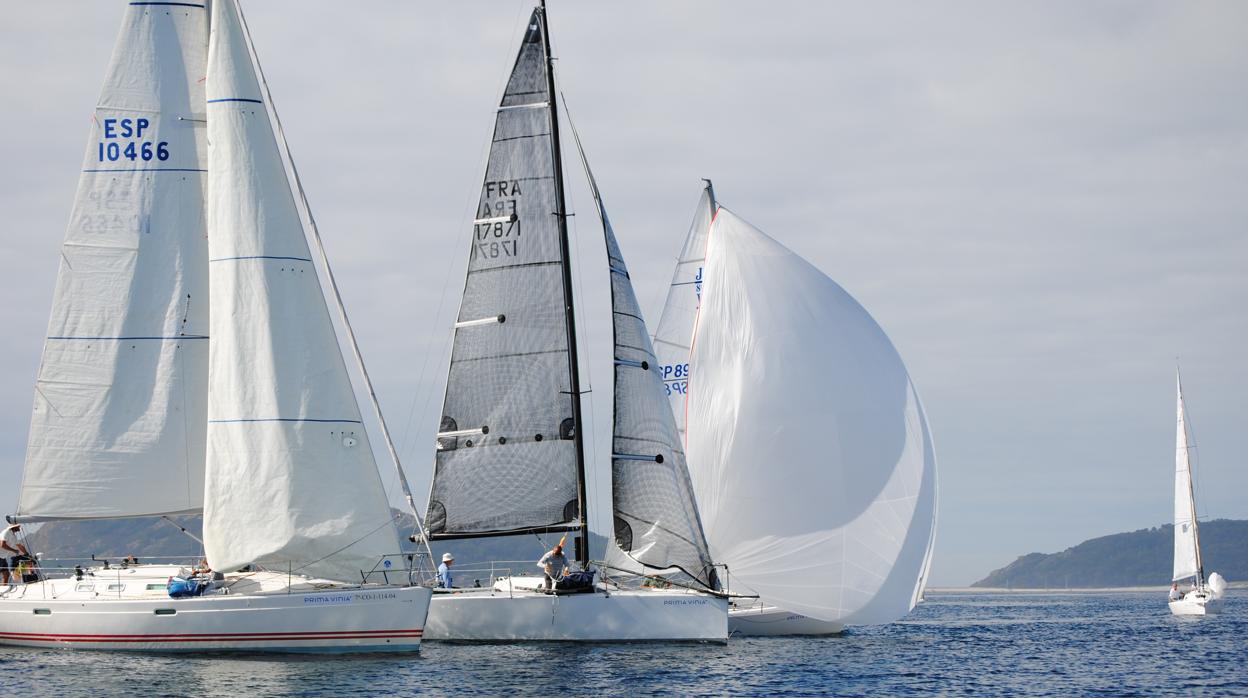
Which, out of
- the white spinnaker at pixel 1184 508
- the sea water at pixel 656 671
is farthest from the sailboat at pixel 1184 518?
Result: the sea water at pixel 656 671

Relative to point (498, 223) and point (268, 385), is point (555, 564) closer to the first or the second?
point (268, 385)

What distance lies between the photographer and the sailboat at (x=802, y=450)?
3156 cm

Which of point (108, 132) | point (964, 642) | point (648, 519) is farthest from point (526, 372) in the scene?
point (964, 642)

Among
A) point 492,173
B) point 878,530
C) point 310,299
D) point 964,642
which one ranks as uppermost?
point 492,173

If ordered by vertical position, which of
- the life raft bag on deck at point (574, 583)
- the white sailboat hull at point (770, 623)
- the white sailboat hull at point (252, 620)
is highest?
the life raft bag on deck at point (574, 583)

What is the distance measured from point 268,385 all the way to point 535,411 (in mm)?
6557

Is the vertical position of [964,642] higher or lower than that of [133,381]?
lower

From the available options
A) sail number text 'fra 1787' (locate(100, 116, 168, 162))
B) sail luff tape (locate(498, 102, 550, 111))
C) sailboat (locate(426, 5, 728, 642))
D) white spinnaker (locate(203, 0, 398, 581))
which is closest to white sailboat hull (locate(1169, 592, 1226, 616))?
sailboat (locate(426, 5, 728, 642))

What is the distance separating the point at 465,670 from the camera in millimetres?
25656

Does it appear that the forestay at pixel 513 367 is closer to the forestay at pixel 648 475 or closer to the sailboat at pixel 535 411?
the sailboat at pixel 535 411

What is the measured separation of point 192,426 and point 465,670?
7426 mm

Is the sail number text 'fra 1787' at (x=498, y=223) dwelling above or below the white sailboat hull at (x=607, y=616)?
above

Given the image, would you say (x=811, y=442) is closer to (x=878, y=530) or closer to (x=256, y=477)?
(x=878, y=530)

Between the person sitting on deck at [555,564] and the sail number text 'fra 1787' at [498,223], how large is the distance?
6.68 metres
